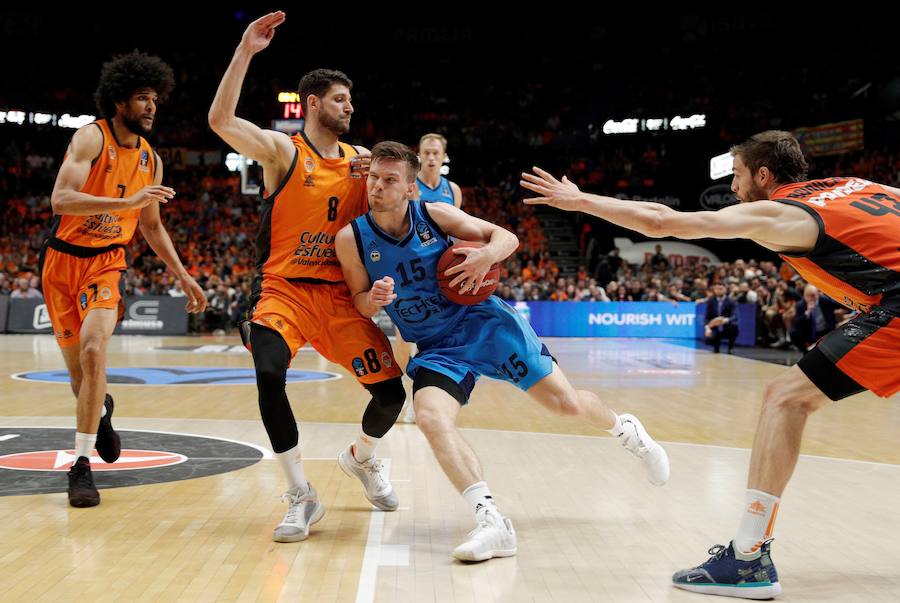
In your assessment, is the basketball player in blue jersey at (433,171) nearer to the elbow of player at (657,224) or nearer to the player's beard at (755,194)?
the player's beard at (755,194)

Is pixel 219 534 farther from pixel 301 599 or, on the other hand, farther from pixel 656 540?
pixel 656 540

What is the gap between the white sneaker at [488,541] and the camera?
3580 millimetres

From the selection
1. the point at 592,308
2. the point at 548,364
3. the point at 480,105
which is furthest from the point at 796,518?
the point at 480,105

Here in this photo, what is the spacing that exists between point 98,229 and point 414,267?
6.53ft

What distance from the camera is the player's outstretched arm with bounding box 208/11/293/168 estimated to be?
4.04 metres

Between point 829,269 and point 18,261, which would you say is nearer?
point 829,269

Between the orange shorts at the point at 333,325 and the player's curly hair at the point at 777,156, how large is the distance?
191 centimetres

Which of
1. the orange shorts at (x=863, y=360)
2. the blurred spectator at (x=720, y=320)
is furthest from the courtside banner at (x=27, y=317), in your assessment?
the orange shorts at (x=863, y=360)

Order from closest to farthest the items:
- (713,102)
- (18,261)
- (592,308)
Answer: (592,308) < (18,261) < (713,102)

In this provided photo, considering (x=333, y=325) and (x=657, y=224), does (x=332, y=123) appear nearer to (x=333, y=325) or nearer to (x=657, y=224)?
(x=333, y=325)

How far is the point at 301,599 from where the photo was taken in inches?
122

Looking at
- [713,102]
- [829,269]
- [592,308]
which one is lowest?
[592,308]

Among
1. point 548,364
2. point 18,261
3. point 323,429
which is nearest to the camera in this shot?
point 548,364

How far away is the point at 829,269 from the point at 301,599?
2355 millimetres
